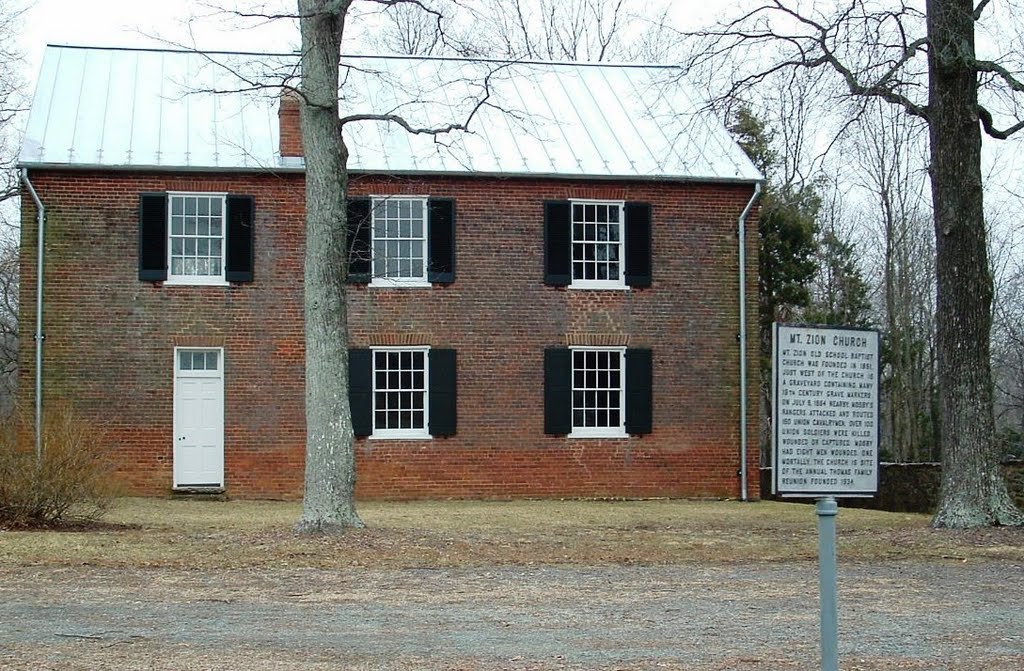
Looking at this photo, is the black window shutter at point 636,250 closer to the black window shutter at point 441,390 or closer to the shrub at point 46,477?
the black window shutter at point 441,390

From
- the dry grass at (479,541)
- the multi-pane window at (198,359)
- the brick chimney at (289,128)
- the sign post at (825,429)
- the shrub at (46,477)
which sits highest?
the brick chimney at (289,128)

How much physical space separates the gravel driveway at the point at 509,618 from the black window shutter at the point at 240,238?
10.8 metres

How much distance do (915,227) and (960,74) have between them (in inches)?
990

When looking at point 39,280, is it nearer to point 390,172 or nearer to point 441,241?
point 390,172

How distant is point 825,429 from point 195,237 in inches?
722

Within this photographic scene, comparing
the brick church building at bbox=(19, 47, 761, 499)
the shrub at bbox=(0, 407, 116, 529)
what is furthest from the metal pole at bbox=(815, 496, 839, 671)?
the brick church building at bbox=(19, 47, 761, 499)

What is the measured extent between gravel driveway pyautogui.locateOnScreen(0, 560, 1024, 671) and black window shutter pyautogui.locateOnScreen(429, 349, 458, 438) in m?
10.4

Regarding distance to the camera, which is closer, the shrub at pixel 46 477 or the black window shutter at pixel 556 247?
the shrub at pixel 46 477

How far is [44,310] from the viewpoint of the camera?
76.1 ft

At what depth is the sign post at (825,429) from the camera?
667cm

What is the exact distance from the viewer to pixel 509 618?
419 inches

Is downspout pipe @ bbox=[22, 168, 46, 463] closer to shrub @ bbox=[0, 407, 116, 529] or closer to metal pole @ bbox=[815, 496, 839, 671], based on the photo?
shrub @ bbox=[0, 407, 116, 529]

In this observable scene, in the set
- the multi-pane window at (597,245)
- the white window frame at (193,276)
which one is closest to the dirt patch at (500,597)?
the white window frame at (193,276)

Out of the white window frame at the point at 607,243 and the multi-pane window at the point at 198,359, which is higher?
the white window frame at the point at 607,243
